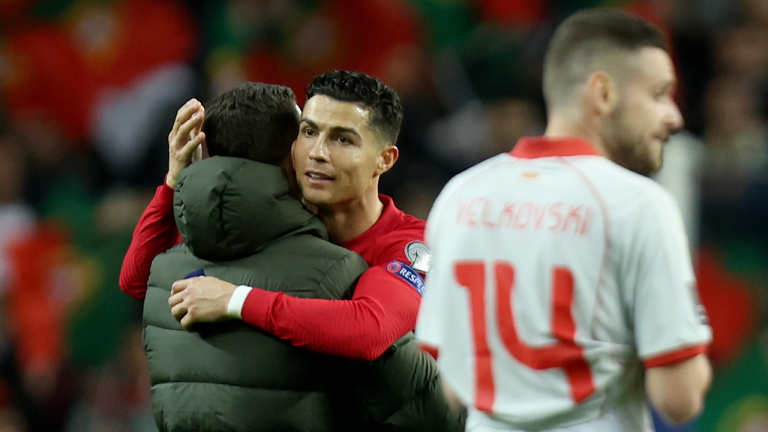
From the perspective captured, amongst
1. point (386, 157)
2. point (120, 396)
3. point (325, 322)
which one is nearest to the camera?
point (325, 322)

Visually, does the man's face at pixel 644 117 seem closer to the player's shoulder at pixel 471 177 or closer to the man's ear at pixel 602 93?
the man's ear at pixel 602 93

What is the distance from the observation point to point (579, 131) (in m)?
1.88

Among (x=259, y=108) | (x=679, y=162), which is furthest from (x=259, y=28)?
(x=259, y=108)

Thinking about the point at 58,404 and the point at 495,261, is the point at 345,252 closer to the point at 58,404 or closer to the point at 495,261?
the point at 495,261

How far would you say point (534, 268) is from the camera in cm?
176

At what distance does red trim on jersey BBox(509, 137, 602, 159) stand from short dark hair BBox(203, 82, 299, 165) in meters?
0.77

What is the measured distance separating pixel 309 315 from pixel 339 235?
62 centimetres

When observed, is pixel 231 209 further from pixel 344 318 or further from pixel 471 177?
pixel 471 177

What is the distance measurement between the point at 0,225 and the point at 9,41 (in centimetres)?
156

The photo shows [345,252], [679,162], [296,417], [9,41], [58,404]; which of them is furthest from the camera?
[9,41]

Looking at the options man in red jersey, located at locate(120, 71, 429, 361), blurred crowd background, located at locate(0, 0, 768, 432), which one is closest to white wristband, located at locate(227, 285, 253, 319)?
man in red jersey, located at locate(120, 71, 429, 361)

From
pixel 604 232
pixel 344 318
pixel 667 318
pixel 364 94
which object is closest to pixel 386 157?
pixel 364 94

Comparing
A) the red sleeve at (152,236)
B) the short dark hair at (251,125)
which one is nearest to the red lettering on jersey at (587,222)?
the short dark hair at (251,125)

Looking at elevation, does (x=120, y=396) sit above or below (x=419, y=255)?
below
